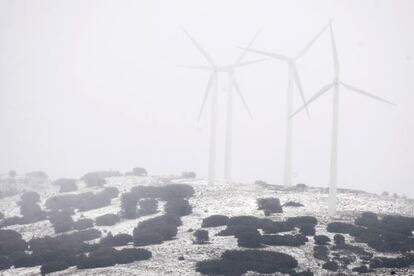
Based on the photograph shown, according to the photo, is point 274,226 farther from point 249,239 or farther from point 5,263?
point 5,263

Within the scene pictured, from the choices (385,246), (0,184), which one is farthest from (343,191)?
(0,184)

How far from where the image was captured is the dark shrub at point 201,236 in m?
45.1

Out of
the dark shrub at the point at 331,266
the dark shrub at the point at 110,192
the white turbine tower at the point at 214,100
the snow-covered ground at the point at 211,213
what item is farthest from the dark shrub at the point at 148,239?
the white turbine tower at the point at 214,100

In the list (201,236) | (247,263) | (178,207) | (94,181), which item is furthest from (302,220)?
(94,181)

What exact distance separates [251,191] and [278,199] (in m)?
9.53

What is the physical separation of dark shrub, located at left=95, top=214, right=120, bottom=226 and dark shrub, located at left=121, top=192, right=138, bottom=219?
54.3 inches

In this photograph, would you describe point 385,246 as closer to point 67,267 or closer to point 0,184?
point 67,267

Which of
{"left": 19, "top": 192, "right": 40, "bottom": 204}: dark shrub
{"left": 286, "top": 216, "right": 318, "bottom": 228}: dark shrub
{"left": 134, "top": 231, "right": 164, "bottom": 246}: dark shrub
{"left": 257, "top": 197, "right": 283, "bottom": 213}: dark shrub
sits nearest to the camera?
{"left": 134, "top": 231, "right": 164, "bottom": 246}: dark shrub

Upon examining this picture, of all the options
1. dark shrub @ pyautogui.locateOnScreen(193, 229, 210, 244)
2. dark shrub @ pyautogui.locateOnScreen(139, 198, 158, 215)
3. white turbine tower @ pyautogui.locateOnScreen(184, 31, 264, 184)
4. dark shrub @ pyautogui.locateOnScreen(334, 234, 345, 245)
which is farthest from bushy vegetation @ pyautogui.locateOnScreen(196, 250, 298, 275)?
white turbine tower @ pyautogui.locateOnScreen(184, 31, 264, 184)

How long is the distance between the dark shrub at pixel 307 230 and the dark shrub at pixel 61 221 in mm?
24321

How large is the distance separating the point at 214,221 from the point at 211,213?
5.94 m

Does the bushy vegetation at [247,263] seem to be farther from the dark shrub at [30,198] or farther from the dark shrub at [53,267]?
the dark shrub at [30,198]

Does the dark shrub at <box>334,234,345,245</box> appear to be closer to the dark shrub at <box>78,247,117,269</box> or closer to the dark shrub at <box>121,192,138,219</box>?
the dark shrub at <box>78,247,117,269</box>

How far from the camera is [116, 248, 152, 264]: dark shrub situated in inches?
1598
